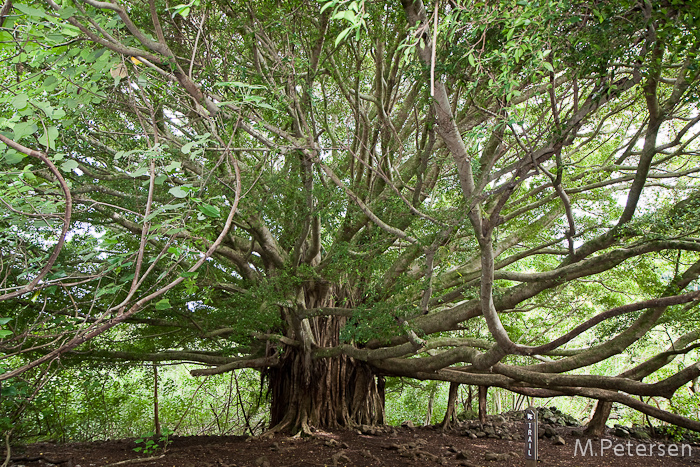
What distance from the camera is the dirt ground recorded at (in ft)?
16.3

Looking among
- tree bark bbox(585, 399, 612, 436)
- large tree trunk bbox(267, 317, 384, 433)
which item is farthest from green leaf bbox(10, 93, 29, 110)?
tree bark bbox(585, 399, 612, 436)

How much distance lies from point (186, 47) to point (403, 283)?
3.18m

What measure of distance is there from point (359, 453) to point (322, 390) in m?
2.05

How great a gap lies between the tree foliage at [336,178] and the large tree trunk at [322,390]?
6 centimetres

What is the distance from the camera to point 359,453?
206 inches

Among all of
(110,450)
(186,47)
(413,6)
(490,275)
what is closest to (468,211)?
(490,275)

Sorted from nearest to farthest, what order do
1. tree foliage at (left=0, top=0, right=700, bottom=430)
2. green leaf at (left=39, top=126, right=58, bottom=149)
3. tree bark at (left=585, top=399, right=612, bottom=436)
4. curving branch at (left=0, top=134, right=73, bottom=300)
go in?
curving branch at (left=0, top=134, right=73, bottom=300)
green leaf at (left=39, top=126, right=58, bottom=149)
tree foliage at (left=0, top=0, right=700, bottom=430)
tree bark at (left=585, top=399, right=612, bottom=436)

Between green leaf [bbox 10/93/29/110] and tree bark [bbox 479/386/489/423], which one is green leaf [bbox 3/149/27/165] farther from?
tree bark [bbox 479/386/489/423]

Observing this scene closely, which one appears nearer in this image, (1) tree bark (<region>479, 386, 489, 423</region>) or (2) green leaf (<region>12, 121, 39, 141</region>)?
(2) green leaf (<region>12, 121, 39, 141</region>)

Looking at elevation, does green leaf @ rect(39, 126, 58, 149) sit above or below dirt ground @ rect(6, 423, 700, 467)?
above

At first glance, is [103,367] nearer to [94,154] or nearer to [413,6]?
[94,154]

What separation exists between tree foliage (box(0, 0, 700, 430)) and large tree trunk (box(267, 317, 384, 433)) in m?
0.06

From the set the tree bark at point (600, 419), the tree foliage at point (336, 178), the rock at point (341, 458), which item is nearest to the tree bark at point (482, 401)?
the tree foliage at point (336, 178)

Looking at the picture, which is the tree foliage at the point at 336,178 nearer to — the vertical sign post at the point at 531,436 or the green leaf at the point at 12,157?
the green leaf at the point at 12,157
